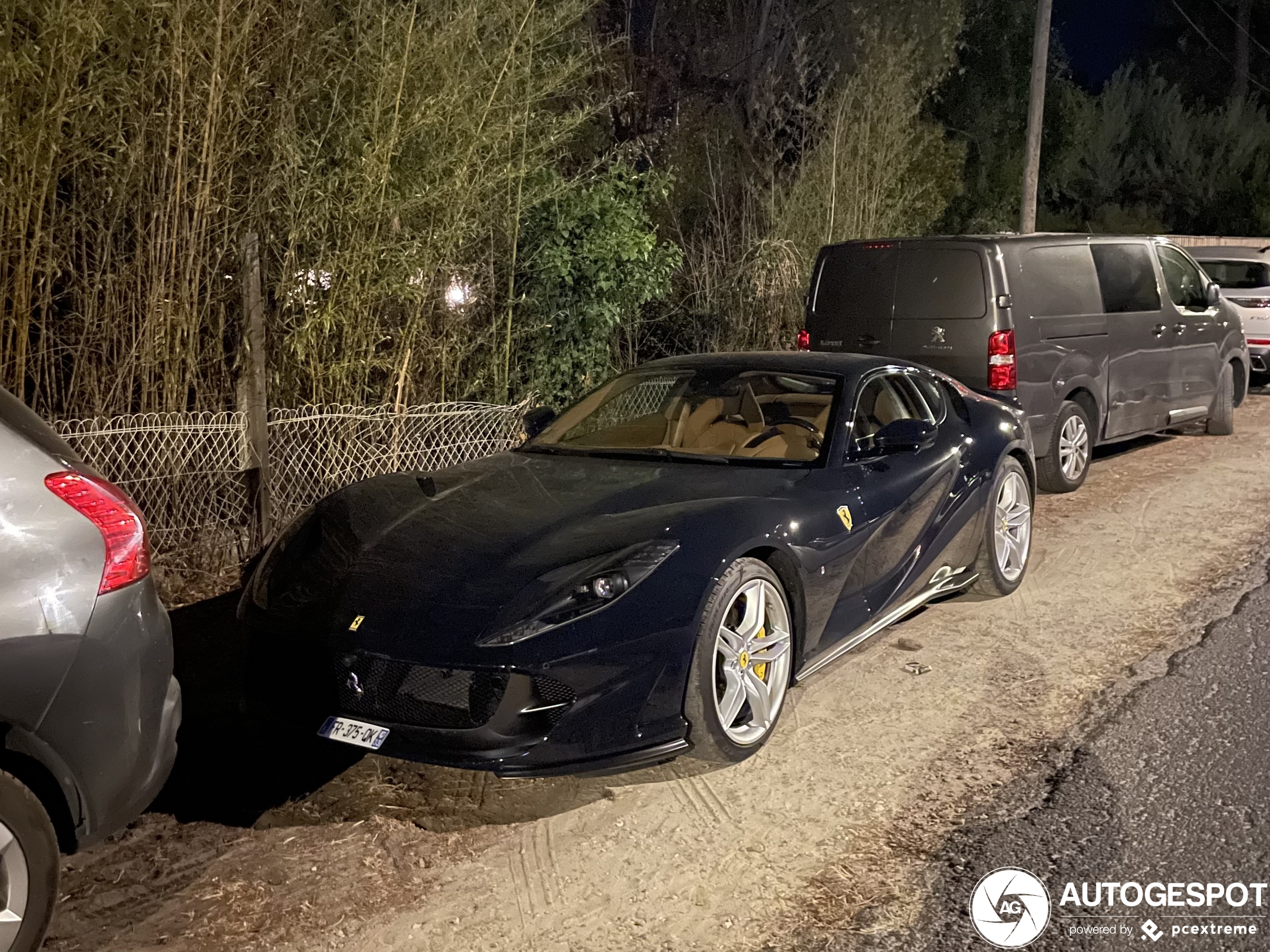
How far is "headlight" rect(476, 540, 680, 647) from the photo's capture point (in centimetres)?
349

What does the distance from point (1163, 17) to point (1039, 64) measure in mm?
34414

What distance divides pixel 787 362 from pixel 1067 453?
3.99 meters

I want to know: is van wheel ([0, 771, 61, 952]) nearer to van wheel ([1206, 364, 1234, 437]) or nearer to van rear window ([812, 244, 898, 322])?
van rear window ([812, 244, 898, 322])

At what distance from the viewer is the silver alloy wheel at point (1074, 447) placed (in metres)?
8.51

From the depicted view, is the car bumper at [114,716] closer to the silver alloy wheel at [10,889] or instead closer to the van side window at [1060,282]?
the silver alloy wheel at [10,889]

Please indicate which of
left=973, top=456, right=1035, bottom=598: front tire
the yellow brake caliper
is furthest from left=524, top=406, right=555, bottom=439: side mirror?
left=973, top=456, right=1035, bottom=598: front tire

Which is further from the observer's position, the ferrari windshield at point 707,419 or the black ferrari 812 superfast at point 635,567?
the ferrari windshield at point 707,419

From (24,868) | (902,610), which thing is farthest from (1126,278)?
(24,868)

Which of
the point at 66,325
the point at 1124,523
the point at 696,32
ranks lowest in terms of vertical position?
the point at 1124,523

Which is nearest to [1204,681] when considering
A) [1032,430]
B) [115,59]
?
[1032,430]

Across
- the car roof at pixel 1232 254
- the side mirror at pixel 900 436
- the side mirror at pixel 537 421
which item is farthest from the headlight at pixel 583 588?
the car roof at pixel 1232 254

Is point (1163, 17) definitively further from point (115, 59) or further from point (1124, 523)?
point (115, 59)

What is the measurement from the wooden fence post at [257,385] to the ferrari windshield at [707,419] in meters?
1.72

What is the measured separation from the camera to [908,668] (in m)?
4.95
